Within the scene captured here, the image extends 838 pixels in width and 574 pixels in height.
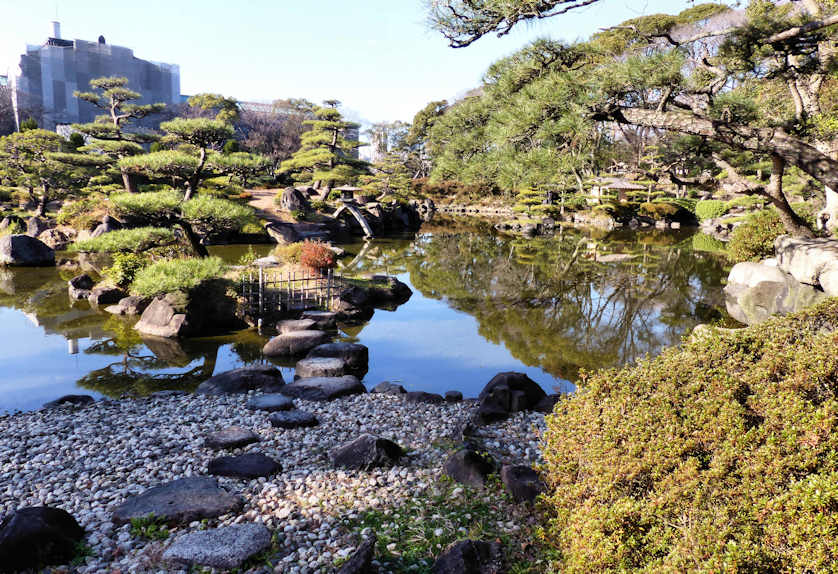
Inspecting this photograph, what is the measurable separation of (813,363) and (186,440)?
16.3ft

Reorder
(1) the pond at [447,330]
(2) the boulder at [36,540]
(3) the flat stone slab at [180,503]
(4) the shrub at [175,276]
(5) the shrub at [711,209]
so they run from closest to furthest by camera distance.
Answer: (2) the boulder at [36,540], (3) the flat stone slab at [180,503], (1) the pond at [447,330], (4) the shrub at [175,276], (5) the shrub at [711,209]

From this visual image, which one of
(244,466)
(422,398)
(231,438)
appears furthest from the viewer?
(422,398)

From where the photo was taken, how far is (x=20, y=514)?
309 centimetres

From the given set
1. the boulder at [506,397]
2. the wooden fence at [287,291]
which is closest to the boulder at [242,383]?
the boulder at [506,397]

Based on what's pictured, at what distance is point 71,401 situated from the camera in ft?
20.2

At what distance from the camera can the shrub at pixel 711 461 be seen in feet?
6.19

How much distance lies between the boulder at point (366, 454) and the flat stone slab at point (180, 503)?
2.96 ft

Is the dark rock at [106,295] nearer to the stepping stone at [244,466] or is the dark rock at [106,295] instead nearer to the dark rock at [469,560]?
the stepping stone at [244,466]

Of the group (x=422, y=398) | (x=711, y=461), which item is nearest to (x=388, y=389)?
(x=422, y=398)

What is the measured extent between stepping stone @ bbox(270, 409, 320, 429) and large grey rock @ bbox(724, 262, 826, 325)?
8.45 meters

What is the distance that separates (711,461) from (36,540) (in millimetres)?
3722

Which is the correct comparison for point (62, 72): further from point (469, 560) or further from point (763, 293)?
point (469, 560)

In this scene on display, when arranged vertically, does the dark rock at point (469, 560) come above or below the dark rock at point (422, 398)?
above

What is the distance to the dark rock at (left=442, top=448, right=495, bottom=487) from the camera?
3.86 metres
